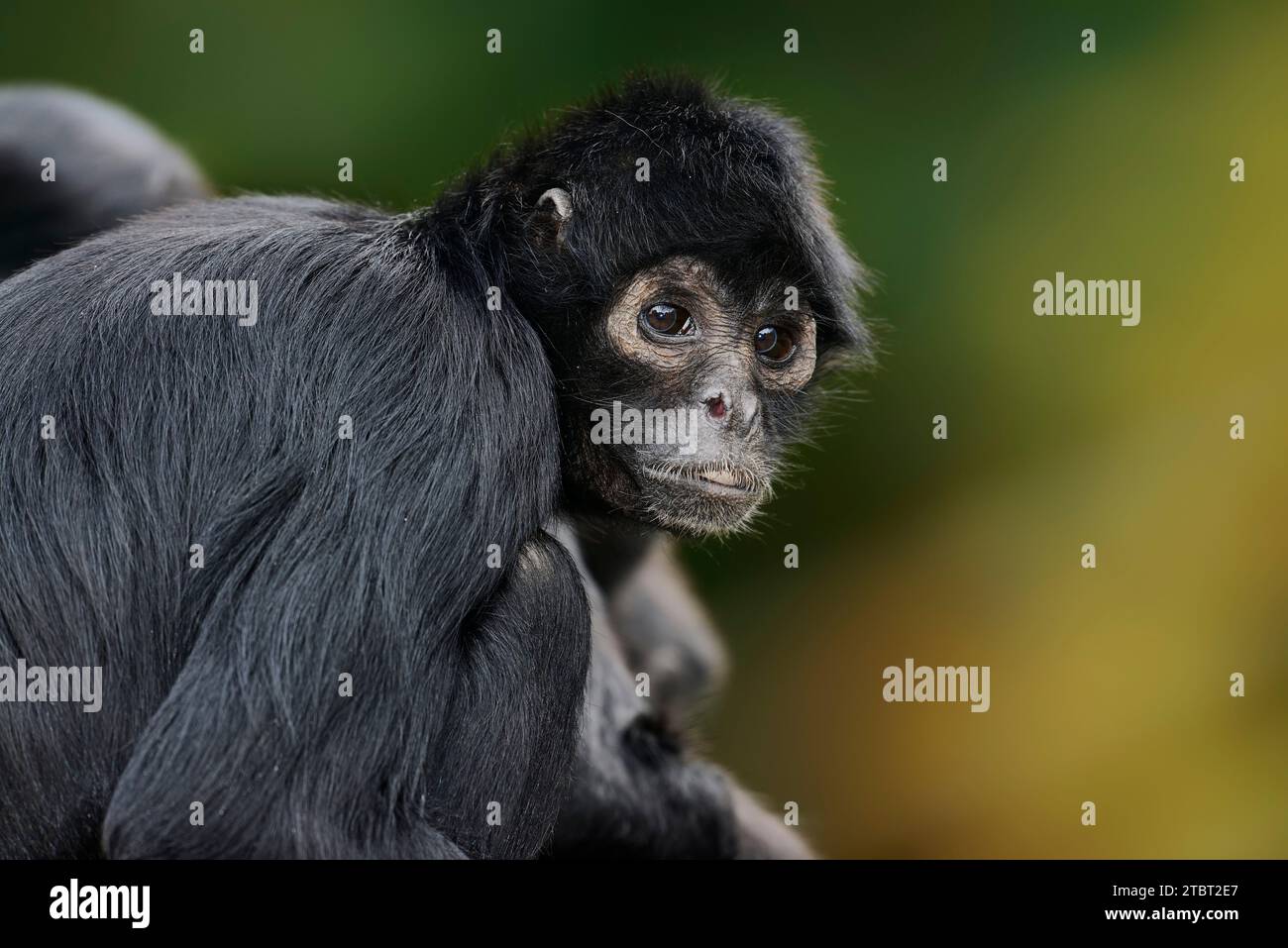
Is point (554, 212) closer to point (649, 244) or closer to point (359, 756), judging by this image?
point (649, 244)

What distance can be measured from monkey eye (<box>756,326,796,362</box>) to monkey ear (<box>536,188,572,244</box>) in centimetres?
102

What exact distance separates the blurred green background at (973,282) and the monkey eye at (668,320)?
21.6 feet

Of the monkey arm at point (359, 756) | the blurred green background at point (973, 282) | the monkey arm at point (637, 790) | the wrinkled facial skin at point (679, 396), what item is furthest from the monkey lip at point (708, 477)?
the blurred green background at point (973, 282)

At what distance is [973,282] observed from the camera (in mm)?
13430

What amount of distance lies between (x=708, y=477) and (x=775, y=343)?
2.62ft

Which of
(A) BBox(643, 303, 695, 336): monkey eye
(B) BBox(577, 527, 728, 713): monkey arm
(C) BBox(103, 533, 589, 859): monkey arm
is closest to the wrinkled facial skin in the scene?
(A) BBox(643, 303, 695, 336): monkey eye

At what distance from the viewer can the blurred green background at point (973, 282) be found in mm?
12836

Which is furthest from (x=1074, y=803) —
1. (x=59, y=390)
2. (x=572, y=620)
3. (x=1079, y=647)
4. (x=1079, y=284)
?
(x=59, y=390)

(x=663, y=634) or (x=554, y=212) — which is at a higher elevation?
(x=554, y=212)

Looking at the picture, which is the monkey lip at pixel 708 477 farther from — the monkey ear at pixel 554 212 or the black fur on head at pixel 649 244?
the monkey ear at pixel 554 212

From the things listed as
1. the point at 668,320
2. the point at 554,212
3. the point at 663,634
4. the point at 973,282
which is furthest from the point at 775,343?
the point at 973,282

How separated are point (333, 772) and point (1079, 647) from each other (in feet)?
30.1

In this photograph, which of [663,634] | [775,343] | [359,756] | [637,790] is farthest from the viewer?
[663,634]

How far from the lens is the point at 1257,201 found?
13211mm
